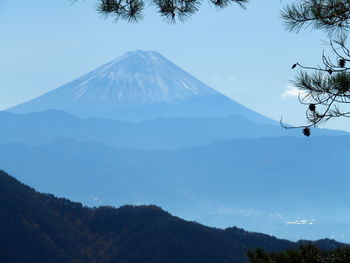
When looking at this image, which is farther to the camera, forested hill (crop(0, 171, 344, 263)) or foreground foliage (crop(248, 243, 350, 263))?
forested hill (crop(0, 171, 344, 263))

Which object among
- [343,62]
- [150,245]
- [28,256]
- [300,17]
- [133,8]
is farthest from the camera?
[150,245]

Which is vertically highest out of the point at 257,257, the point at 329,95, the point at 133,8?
the point at 133,8

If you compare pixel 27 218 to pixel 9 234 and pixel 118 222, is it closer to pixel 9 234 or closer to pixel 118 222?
pixel 9 234

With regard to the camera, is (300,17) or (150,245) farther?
(150,245)

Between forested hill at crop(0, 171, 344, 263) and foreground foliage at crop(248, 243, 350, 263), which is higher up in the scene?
forested hill at crop(0, 171, 344, 263)

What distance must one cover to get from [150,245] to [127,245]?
12.4 feet

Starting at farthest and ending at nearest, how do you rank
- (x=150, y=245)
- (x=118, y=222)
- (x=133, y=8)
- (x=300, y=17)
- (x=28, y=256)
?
(x=118, y=222), (x=150, y=245), (x=28, y=256), (x=133, y=8), (x=300, y=17)

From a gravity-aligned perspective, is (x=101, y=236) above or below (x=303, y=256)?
above

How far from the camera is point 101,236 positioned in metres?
74.6

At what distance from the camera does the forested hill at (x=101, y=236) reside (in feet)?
221

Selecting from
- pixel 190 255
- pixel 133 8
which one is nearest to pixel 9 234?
pixel 190 255

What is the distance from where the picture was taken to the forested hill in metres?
67.4

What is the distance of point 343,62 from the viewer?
24.8ft

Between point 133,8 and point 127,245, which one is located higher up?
point 127,245
